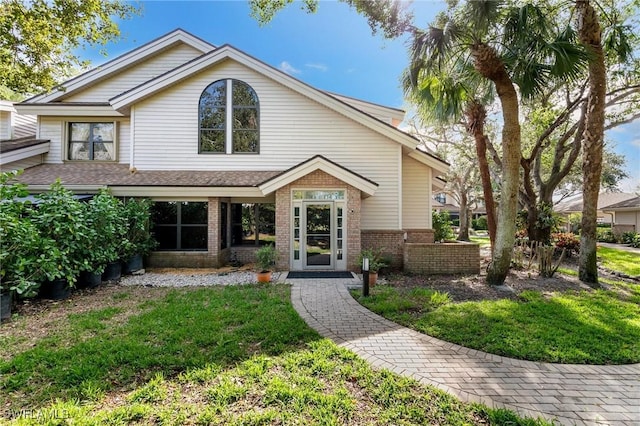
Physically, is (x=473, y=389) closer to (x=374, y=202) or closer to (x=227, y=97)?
(x=374, y=202)

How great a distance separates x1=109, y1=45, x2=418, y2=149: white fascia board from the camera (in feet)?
38.1

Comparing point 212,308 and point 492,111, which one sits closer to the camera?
point 212,308

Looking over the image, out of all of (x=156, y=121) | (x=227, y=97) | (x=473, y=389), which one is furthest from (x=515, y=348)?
(x=156, y=121)

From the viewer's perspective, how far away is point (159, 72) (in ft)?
45.3

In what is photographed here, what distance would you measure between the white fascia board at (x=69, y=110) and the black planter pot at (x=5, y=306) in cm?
906

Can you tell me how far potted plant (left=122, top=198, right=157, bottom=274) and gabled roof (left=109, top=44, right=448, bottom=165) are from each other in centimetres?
451

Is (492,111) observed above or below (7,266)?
above

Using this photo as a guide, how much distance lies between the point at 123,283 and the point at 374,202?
9325 mm

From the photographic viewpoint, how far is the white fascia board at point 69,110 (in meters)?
12.3

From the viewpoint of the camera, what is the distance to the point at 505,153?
8.52m

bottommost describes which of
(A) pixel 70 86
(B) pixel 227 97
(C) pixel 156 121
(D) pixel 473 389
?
(D) pixel 473 389

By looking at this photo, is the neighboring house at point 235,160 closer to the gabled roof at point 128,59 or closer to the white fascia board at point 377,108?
the gabled roof at point 128,59

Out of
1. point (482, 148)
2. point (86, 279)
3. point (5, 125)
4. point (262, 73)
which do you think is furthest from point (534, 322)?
point (5, 125)

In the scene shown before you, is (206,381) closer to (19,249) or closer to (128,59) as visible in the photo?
(19,249)
